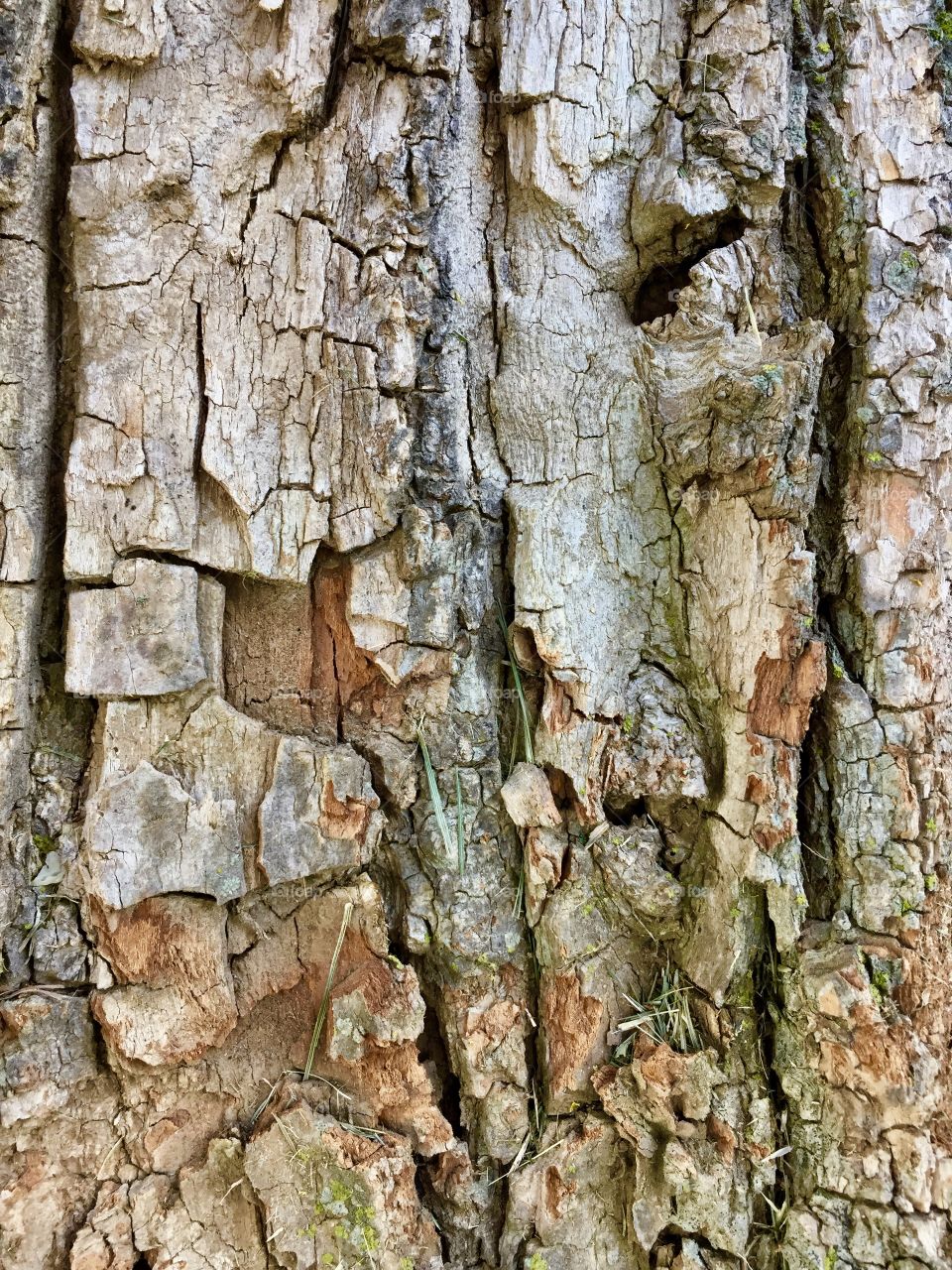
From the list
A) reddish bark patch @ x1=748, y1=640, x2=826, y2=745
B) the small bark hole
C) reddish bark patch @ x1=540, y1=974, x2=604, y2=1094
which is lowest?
reddish bark patch @ x1=540, y1=974, x2=604, y2=1094

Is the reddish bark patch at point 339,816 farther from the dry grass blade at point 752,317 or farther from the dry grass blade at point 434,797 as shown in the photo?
the dry grass blade at point 752,317

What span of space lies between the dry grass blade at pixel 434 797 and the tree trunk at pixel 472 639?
0.03 ft

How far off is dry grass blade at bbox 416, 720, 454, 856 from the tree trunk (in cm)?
1

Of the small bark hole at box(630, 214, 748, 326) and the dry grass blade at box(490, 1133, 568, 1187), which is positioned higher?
the small bark hole at box(630, 214, 748, 326)

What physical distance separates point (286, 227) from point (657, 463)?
102cm

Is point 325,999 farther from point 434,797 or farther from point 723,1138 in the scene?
point 723,1138

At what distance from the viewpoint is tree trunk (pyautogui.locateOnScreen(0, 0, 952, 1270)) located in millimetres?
1808

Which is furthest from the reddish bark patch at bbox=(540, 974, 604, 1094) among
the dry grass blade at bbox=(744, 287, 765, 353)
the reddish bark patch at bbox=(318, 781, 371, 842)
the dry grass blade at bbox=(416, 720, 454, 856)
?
the dry grass blade at bbox=(744, 287, 765, 353)

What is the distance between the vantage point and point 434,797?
6.31 feet

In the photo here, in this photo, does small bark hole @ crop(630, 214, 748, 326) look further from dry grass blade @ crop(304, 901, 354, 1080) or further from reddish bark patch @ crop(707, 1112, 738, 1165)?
reddish bark patch @ crop(707, 1112, 738, 1165)

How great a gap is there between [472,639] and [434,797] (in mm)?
378

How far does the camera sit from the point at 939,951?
5.93 ft

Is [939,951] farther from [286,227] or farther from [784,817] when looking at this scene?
[286,227]

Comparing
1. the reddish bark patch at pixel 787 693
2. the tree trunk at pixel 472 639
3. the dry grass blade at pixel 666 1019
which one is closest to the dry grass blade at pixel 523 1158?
the tree trunk at pixel 472 639
